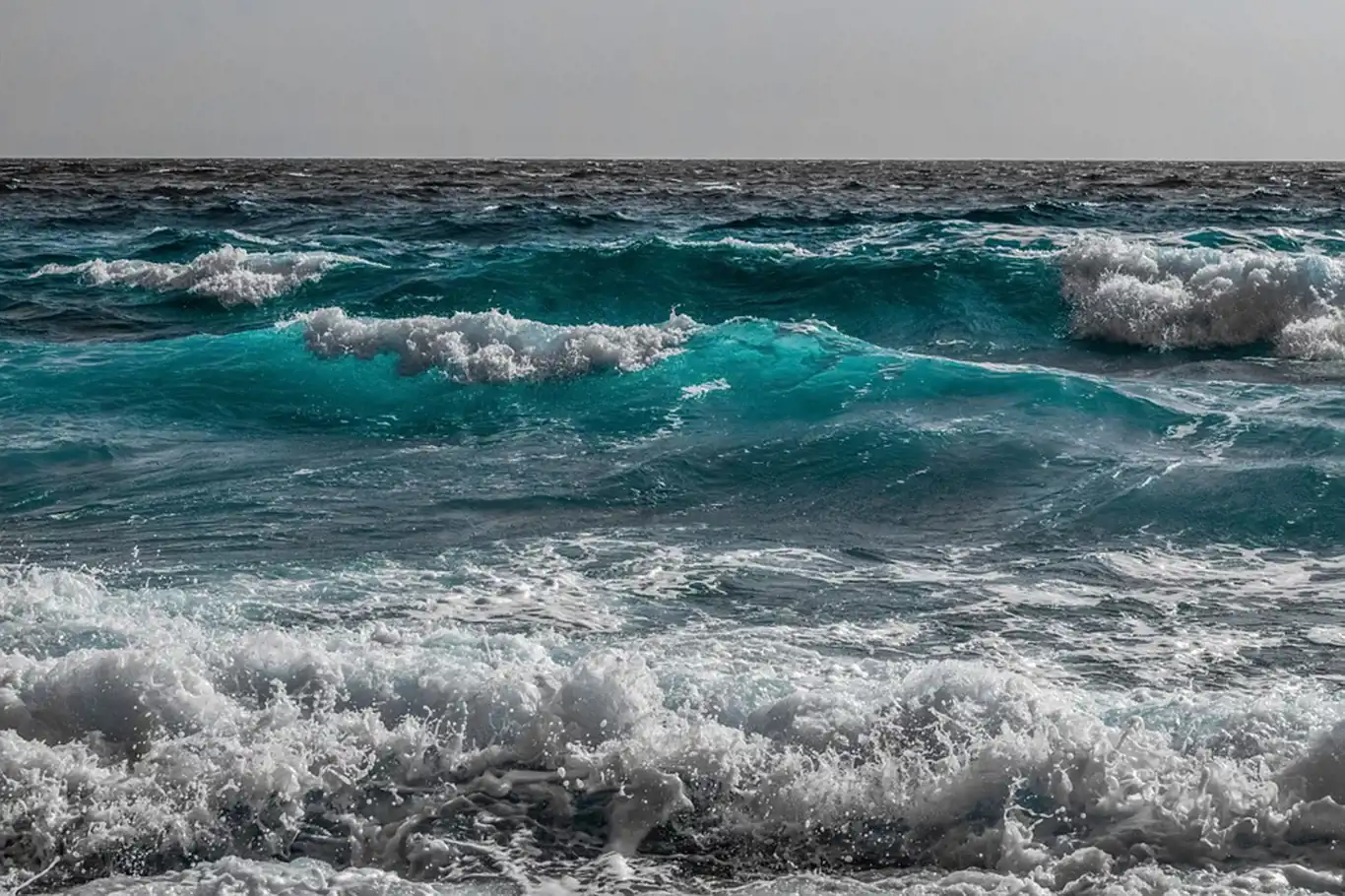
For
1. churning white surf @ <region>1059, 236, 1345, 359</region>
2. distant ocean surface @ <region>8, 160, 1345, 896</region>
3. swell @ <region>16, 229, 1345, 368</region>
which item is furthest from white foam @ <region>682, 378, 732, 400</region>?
churning white surf @ <region>1059, 236, 1345, 359</region>

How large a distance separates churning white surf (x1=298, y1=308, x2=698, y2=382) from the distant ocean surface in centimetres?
5

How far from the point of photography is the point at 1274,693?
4.41 m

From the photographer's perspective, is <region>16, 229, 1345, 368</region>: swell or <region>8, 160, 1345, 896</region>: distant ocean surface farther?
<region>16, 229, 1345, 368</region>: swell

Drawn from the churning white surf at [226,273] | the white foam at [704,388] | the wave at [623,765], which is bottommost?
the wave at [623,765]

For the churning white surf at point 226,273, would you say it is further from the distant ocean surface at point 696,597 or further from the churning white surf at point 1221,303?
the churning white surf at point 1221,303

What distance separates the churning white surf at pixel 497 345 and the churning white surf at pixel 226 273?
4.22 metres

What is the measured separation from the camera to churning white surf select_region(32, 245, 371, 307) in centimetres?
1616

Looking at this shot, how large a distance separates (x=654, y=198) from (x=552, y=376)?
21585mm

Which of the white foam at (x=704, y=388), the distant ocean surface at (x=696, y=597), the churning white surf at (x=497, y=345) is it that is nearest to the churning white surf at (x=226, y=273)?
the distant ocean surface at (x=696, y=597)

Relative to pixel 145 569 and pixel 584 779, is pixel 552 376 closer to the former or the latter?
pixel 145 569

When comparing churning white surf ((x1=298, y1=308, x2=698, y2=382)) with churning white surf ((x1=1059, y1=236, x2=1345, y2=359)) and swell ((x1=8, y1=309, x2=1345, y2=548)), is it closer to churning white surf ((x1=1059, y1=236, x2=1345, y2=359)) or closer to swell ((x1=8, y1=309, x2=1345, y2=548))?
swell ((x1=8, y1=309, x2=1345, y2=548))

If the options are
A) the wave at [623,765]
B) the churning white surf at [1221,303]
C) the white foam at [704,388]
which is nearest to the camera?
the wave at [623,765]

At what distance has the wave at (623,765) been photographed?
3.48 meters

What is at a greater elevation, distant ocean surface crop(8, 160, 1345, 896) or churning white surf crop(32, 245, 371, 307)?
churning white surf crop(32, 245, 371, 307)
